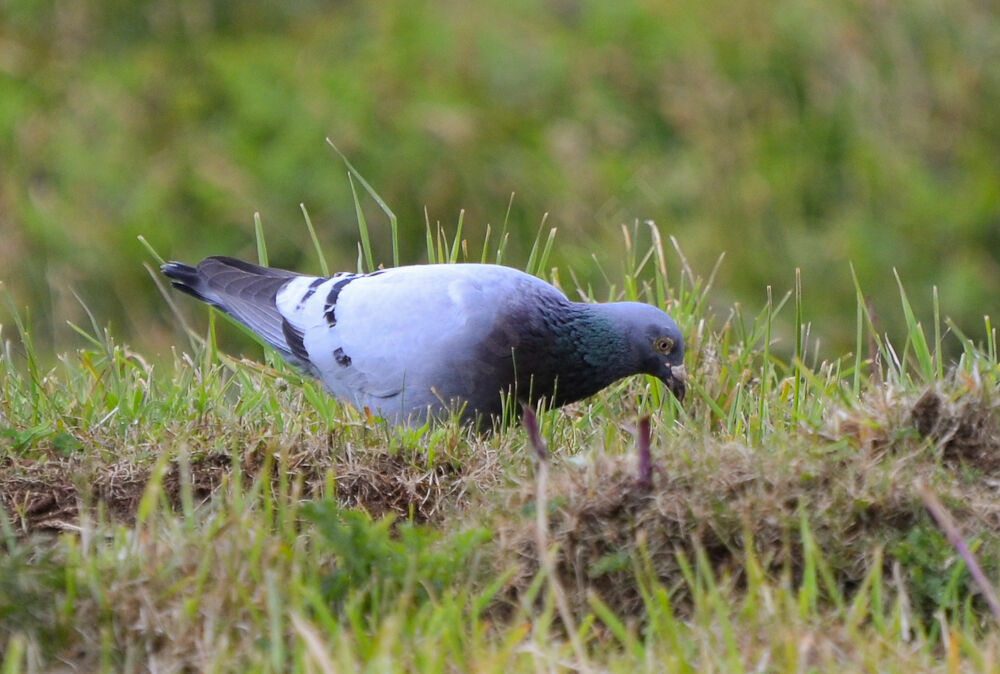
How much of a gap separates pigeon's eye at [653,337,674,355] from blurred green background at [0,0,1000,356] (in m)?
3.56

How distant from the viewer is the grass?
2.45 metres

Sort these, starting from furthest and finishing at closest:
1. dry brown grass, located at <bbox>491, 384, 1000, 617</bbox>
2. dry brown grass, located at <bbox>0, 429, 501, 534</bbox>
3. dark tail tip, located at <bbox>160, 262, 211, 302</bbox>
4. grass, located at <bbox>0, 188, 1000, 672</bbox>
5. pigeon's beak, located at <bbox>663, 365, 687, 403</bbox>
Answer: dark tail tip, located at <bbox>160, 262, 211, 302</bbox>, pigeon's beak, located at <bbox>663, 365, 687, 403</bbox>, dry brown grass, located at <bbox>0, 429, 501, 534</bbox>, dry brown grass, located at <bbox>491, 384, 1000, 617</bbox>, grass, located at <bbox>0, 188, 1000, 672</bbox>

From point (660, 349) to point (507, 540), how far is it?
4.65 feet

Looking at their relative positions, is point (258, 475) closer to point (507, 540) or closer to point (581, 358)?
point (507, 540)

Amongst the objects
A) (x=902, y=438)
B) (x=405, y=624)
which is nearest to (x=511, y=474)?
(x=405, y=624)

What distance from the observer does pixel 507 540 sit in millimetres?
2789

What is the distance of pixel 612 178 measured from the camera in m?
8.63

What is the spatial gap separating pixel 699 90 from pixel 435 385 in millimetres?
5420

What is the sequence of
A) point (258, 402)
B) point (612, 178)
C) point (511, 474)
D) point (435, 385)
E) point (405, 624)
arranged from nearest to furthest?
1. point (405, 624)
2. point (511, 474)
3. point (258, 402)
4. point (435, 385)
5. point (612, 178)

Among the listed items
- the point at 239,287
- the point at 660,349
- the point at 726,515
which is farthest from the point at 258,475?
the point at 239,287

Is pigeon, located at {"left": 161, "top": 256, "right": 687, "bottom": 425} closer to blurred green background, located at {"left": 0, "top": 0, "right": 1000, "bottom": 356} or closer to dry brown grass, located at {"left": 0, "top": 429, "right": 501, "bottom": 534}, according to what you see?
dry brown grass, located at {"left": 0, "top": 429, "right": 501, "bottom": 534}

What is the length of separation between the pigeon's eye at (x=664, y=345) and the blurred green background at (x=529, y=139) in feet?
11.7

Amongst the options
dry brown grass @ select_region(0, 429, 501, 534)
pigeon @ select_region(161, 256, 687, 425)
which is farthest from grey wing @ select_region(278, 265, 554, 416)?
dry brown grass @ select_region(0, 429, 501, 534)

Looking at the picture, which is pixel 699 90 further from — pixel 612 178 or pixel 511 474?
pixel 511 474
